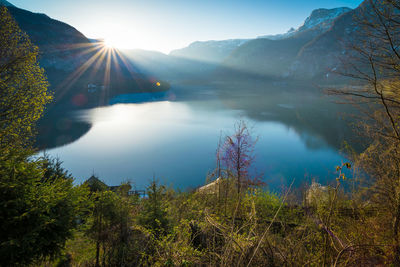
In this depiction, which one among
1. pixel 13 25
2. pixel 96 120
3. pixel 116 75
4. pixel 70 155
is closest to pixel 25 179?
pixel 13 25

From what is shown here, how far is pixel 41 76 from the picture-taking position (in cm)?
1030

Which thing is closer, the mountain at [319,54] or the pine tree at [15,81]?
the pine tree at [15,81]

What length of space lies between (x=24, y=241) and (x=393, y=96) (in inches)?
363

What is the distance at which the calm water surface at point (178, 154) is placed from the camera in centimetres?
2555

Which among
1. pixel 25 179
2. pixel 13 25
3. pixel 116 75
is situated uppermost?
pixel 116 75

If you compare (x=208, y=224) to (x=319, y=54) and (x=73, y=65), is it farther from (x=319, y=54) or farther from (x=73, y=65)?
(x=319, y=54)

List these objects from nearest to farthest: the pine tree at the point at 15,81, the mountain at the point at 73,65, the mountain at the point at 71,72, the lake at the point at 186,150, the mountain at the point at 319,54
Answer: the pine tree at the point at 15,81
the lake at the point at 186,150
the mountain at the point at 71,72
the mountain at the point at 73,65
the mountain at the point at 319,54

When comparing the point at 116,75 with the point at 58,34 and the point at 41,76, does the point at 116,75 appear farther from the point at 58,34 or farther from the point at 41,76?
the point at 41,76

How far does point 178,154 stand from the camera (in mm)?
32594

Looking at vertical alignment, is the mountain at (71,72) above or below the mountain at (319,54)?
below

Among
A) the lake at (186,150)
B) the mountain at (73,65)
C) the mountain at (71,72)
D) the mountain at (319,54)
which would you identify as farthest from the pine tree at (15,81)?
the mountain at (319,54)

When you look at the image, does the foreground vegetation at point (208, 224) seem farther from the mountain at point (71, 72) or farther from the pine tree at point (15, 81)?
the mountain at point (71, 72)

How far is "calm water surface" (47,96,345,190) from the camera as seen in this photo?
83.8 feet

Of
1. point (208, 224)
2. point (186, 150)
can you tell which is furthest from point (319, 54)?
point (208, 224)
